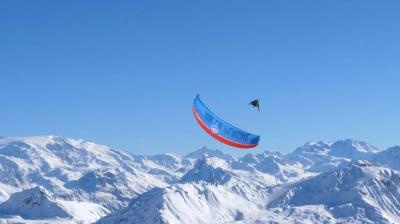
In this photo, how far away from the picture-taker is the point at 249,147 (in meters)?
103

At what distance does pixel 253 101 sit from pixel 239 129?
15.7 ft

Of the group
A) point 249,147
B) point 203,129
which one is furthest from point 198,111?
point 249,147

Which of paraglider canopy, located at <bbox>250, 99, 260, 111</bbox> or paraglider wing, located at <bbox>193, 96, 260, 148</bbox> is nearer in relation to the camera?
paraglider canopy, located at <bbox>250, 99, 260, 111</bbox>

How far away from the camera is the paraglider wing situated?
99625 millimetres

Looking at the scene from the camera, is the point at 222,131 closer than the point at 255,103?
No

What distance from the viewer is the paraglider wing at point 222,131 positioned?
9962cm

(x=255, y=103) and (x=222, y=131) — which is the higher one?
(x=255, y=103)

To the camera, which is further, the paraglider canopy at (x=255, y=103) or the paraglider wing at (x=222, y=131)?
the paraglider wing at (x=222, y=131)

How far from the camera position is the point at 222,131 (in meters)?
99.6

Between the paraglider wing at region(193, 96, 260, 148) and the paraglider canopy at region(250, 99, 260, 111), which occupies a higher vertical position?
the paraglider canopy at region(250, 99, 260, 111)

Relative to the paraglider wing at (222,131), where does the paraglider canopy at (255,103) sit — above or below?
above

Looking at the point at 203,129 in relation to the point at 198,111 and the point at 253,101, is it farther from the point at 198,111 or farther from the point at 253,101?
the point at 253,101

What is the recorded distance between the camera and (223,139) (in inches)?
3976

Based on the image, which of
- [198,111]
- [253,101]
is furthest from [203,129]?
[253,101]
